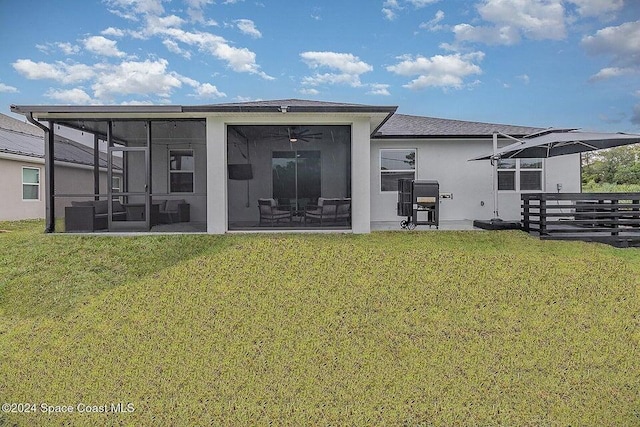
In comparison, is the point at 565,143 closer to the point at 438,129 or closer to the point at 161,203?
the point at 438,129

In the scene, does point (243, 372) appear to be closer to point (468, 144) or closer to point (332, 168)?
point (332, 168)

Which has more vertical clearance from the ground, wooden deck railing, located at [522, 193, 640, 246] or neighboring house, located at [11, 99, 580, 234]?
neighboring house, located at [11, 99, 580, 234]

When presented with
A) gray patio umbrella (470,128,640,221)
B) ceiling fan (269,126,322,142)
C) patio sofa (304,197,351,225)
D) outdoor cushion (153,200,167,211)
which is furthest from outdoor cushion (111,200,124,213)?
gray patio umbrella (470,128,640,221)

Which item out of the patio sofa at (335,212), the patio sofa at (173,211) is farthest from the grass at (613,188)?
the patio sofa at (173,211)

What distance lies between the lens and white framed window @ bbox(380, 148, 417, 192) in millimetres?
12438

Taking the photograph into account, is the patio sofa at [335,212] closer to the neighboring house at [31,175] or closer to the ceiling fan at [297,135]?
the ceiling fan at [297,135]

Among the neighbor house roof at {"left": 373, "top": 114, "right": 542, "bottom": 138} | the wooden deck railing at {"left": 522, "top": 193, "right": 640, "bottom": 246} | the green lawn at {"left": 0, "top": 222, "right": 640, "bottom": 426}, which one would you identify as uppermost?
the neighbor house roof at {"left": 373, "top": 114, "right": 542, "bottom": 138}

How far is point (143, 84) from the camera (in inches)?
890

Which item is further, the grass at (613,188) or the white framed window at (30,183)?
the grass at (613,188)

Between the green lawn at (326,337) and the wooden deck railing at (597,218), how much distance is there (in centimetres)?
133

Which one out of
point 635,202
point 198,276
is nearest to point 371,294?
point 198,276

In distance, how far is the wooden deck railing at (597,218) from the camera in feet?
29.8

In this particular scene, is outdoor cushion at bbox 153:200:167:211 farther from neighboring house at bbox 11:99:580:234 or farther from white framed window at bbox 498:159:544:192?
white framed window at bbox 498:159:544:192

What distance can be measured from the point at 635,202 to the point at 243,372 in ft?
31.3
